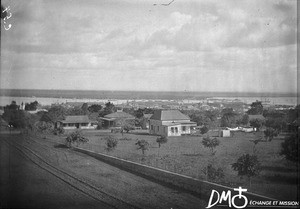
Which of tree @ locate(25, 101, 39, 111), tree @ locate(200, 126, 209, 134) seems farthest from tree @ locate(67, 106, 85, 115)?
tree @ locate(200, 126, 209, 134)

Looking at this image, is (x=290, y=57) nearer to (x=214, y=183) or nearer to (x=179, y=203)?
(x=214, y=183)

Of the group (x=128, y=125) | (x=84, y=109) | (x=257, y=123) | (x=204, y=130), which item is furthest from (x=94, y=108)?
(x=257, y=123)

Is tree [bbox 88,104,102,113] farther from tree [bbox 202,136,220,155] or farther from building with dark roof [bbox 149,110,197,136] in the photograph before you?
tree [bbox 202,136,220,155]

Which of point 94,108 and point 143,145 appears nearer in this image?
point 143,145

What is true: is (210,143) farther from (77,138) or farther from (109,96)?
(77,138)

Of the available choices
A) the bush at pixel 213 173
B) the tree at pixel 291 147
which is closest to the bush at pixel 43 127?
the bush at pixel 213 173

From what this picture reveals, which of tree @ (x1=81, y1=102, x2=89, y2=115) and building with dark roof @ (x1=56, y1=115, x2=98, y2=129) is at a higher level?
tree @ (x1=81, y1=102, x2=89, y2=115)

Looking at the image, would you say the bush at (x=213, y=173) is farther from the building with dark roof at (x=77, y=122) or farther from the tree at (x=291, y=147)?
the building with dark roof at (x=77, y=122)
